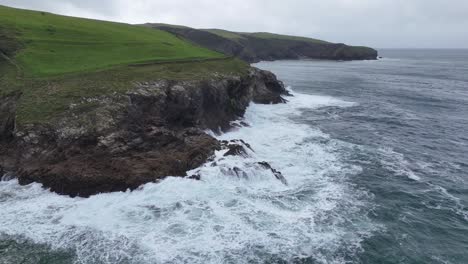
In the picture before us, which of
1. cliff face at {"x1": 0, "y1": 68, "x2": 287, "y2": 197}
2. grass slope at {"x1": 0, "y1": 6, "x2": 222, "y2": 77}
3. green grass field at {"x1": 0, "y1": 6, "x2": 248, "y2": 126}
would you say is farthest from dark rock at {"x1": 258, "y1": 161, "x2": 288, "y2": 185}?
grass slope at {"x1": 0, "y1": 6, "x2": 222, "y2": 77}

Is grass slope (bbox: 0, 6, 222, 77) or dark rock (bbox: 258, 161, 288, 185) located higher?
grass slope (bbox: 0, 6, 222, 77)

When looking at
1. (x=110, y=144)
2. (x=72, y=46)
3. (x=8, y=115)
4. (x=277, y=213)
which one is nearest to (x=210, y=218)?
(x=277, y=213)

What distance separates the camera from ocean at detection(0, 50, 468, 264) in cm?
2283

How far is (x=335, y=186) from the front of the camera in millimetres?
32281

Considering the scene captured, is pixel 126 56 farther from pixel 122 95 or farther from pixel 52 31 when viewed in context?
Answer: pixel 122 95

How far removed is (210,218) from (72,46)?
36483mm

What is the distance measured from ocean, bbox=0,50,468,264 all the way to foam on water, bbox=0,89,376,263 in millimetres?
74

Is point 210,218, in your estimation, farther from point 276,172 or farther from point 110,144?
point 110,144

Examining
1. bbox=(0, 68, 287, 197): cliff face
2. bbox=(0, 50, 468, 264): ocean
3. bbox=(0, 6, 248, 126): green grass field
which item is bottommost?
bbox=(0, 50, 468, 264): ocean

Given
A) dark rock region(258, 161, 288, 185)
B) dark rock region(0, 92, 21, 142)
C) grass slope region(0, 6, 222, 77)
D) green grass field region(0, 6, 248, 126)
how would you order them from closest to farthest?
dark rock region(258, 161, 288, 185) < dark rock region(0, 92, 21, 142) < green grass field region(0, 6, 248, 126) < grass slope region(0, 6, 222, 77)

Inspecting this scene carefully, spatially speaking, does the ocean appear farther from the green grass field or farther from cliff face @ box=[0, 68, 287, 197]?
the green grass field

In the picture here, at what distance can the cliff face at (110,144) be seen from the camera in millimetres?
29719

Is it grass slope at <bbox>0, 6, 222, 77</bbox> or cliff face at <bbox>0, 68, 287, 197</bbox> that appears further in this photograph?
grass slope at <bbox>0, 6, 222, 77</bbox>

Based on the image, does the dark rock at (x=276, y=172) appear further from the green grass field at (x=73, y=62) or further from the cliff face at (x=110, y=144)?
the green grass field at (x=73, y=62)
